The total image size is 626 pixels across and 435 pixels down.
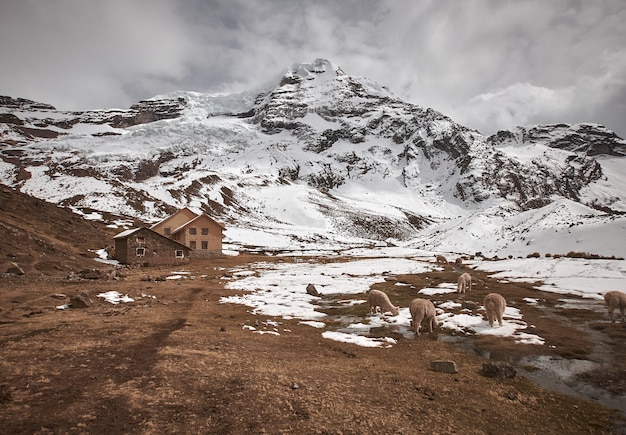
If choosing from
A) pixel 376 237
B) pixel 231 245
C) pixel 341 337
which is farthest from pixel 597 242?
pixel 376 237

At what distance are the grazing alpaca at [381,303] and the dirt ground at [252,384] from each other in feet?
14.8

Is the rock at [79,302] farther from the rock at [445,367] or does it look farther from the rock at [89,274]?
the rock at [445,367]

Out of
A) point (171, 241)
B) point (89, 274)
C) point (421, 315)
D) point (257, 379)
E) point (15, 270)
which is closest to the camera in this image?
point (257, 379)

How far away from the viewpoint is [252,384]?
31.6 ft

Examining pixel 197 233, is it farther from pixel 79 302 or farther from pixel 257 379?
pixel 257 379

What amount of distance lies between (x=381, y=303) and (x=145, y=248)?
129ft

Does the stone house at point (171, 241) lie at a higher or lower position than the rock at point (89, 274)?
higher

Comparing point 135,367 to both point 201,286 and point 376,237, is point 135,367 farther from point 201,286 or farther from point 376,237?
point 376,237

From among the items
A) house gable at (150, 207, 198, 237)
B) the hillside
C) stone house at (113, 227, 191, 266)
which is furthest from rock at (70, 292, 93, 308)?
house gable at (150, 207, 198, 237)

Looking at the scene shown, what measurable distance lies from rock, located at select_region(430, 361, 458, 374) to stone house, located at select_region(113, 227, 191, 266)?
45.4m

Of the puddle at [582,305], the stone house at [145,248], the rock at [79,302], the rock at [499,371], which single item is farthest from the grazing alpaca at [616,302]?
the stone house at [145,248]

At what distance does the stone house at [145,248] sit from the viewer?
156ft

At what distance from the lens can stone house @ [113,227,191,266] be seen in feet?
156

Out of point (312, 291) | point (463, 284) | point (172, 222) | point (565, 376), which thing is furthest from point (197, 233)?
point (565, 376)
